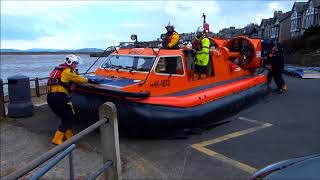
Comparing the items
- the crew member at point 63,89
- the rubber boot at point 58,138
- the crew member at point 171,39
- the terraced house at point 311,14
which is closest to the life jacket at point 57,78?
the crew member at point 63,89

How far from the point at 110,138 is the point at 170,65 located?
165 inches

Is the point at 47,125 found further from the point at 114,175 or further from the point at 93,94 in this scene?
the point at 114,175

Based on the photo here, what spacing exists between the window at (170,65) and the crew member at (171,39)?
2.19 ft

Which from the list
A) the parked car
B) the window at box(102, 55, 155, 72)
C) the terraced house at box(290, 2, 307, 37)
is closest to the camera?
the parked car

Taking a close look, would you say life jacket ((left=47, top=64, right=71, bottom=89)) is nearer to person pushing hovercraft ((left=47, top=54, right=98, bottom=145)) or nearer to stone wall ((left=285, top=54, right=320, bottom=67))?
person pushing hovercraft ((left=47, top=54, right=98, bottom=145))

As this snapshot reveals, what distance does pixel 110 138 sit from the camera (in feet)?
14.6

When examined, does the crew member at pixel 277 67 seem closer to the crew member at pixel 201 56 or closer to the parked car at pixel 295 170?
the crew member at pixel 201 56

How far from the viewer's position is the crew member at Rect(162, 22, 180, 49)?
9.19 m

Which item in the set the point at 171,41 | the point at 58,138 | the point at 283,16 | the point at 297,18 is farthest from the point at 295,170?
the point at 283,16

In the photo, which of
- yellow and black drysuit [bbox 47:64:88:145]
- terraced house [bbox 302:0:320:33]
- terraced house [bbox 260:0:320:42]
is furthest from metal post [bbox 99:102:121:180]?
terraced house [bbox 302:0:320:33]

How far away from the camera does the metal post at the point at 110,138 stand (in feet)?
14.1

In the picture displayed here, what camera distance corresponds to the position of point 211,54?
386 inches

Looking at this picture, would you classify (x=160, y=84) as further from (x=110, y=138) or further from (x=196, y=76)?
(x=110, y=138)

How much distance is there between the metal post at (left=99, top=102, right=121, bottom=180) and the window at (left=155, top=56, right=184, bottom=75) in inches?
146
